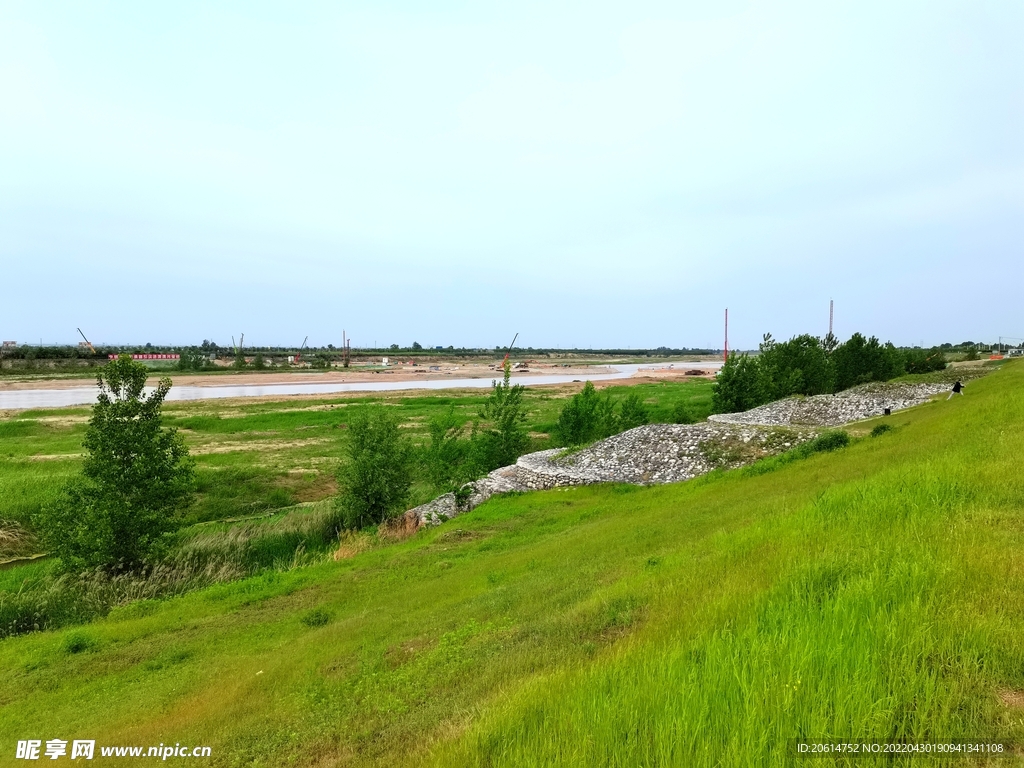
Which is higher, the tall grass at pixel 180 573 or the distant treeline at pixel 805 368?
the distant treeline at pixel 805 368

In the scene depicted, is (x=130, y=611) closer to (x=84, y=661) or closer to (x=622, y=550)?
(x=84, y=661)

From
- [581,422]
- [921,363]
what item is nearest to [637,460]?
[581,422]

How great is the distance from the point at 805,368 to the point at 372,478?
45795 mm

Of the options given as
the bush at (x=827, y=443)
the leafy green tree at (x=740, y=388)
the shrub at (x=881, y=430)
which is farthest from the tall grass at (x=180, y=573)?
the leafy green tree at (x=740, y=388)

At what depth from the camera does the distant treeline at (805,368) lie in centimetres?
4391

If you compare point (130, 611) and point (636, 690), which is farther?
point (130, 611)

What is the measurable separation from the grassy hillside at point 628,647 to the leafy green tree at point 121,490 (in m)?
4.30

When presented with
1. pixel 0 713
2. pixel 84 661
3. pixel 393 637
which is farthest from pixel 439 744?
pixel 84 661

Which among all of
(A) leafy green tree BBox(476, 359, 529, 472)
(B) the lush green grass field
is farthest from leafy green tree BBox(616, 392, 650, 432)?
(A) leafy green tree BBox(476, 359, 529, 472)

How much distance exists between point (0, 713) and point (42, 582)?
38.3 feet

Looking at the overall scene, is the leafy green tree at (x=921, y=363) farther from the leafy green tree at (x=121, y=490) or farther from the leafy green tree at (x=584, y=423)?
the leafy green tree at (x=121, y=490)

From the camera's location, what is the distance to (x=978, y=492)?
25.0 ft

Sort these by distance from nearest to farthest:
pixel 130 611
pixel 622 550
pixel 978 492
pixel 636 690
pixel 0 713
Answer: pixel 636 690
pixel 978 492
pixel 0 713
pixel 622 550
pixel 130 611

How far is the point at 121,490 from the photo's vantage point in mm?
18328
